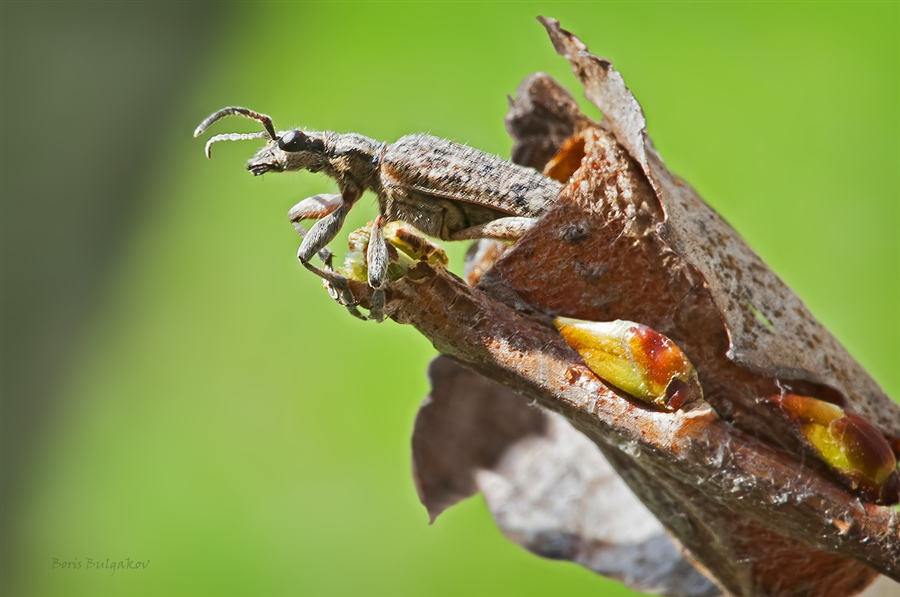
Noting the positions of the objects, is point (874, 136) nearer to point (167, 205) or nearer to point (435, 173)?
point (435, 173)

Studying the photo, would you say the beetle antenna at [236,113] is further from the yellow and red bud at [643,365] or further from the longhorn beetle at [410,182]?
the yellow and red bud at [643,365]

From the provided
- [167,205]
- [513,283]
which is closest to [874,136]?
[513,283]

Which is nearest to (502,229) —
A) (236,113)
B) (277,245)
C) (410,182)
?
(410,182)

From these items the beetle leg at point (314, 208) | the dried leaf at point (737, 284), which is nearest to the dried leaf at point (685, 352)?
the dried leaf at point (737, 284)

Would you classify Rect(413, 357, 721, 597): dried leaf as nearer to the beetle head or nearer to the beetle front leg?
the beetle front leg

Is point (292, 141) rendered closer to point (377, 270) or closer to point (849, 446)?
point (377, 270)

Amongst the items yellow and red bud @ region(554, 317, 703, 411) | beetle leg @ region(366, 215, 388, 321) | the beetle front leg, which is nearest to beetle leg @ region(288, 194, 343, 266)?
the beetle front leg
